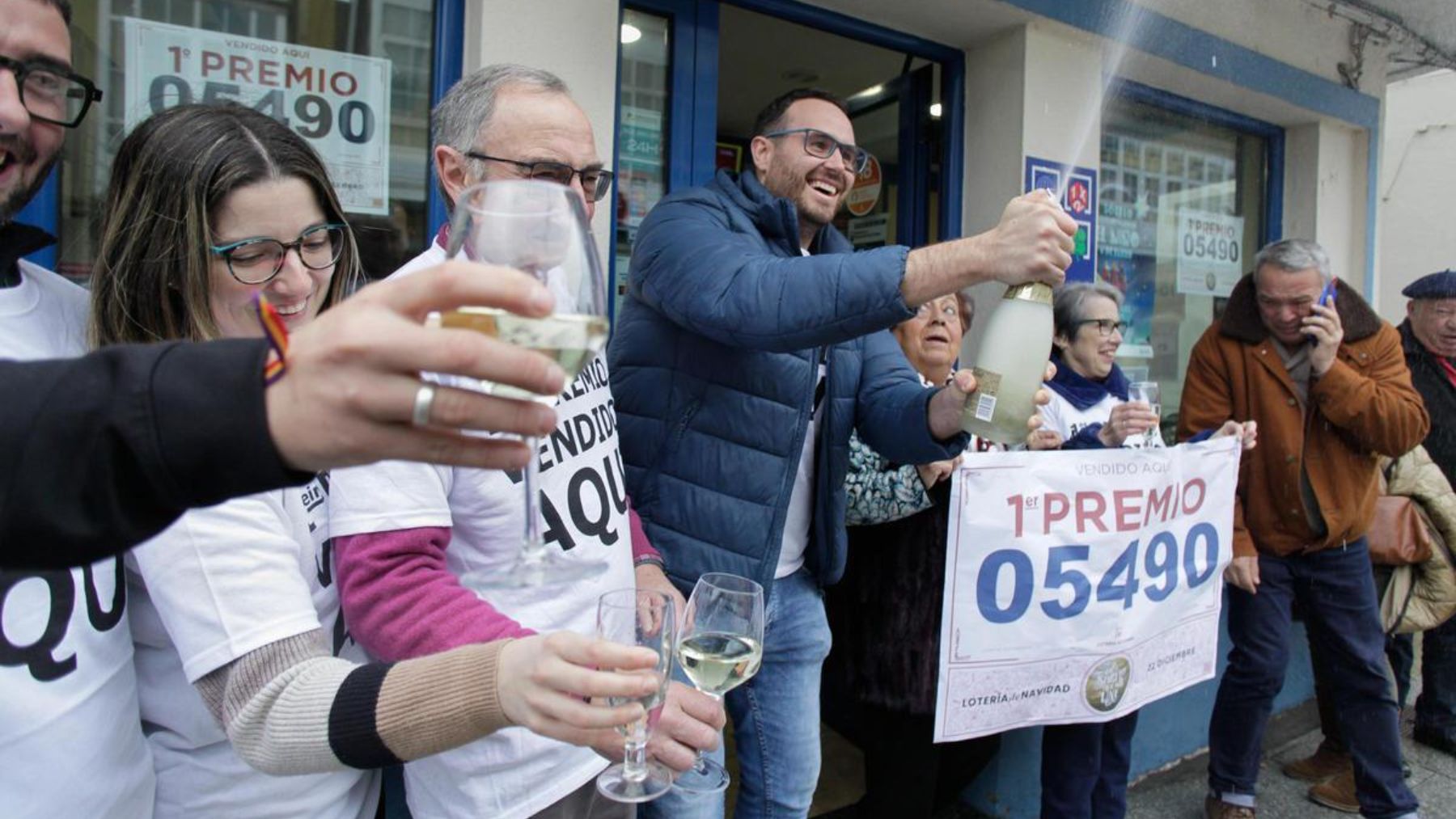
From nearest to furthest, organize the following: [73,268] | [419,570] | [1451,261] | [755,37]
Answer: [419,570], [73,268], [755,37], [1451,261]

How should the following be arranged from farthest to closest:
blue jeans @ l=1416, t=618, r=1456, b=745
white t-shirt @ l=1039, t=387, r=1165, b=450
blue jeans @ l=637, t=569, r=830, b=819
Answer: blue jeans @ l=1416, t=618, r=1456, b=745, white t-shirt @ l=1039, t=387, r=1165, b=450, blue jeans @ l=637, t=569, r=830, b=819

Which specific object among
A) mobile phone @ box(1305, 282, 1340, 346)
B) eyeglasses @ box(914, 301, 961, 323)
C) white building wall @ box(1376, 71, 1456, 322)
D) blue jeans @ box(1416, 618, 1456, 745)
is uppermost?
→ white building wall @ box(1376, 71, 1456, 322)

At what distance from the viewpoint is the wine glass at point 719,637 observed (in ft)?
4.41

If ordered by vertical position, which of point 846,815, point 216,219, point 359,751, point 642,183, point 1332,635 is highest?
point 642,183

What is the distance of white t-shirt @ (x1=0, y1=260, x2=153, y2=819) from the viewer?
104cm

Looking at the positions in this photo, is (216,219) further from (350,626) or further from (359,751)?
(359,751)

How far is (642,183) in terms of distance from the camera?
3523 millimetres

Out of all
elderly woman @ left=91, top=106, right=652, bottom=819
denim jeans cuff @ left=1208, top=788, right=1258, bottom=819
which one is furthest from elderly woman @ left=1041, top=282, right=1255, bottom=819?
elderly woman @ left=91, top=106, right=652, bottom=819

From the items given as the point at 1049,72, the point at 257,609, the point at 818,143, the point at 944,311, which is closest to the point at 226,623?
the point at 257,609

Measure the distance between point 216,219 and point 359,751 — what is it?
2.65ft

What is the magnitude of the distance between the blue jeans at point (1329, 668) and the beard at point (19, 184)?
150 inches

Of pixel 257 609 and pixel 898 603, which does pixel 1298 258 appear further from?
pixel 257 609

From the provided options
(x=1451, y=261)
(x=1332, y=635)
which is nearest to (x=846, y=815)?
(x=1332, y=635)

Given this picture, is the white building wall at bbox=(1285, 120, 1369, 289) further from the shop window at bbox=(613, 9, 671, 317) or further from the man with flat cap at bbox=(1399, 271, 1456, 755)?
the shop window at bbox=(613, 9, 671, 317)
